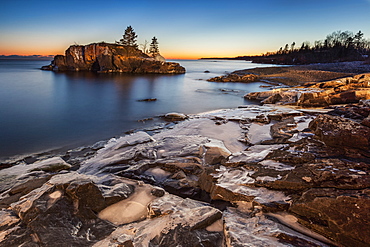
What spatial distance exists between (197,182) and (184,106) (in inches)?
447

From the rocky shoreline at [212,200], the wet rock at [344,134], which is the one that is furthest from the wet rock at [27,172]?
the wet rock at [344,134]

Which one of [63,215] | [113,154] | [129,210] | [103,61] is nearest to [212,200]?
[129,210]

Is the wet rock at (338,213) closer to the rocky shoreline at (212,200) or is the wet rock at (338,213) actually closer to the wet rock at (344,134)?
the rocky shoreline at (212,200)

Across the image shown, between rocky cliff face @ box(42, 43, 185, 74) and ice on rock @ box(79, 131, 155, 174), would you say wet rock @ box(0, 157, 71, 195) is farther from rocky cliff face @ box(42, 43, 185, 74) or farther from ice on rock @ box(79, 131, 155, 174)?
rocky cliff face @ box(42, 43, 185, 74)

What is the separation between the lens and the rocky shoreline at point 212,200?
2.44 metres

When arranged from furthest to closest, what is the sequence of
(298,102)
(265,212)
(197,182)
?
(298,102) < (197,182) < (265,212)

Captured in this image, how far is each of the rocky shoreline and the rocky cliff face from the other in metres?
42.4

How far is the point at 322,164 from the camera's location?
347cm

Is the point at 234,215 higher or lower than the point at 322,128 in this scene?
lower

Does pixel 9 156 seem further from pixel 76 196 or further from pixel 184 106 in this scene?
pixel 184 106

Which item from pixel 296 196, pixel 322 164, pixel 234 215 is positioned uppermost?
pixel 322 164

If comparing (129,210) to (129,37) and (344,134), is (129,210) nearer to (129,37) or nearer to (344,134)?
(344,134)

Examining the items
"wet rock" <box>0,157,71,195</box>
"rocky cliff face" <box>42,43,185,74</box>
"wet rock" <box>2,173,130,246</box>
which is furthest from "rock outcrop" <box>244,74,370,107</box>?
"rocky cliff face" <box>42,43,185,74</box>

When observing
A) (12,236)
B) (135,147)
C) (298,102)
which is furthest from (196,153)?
(298,102)
